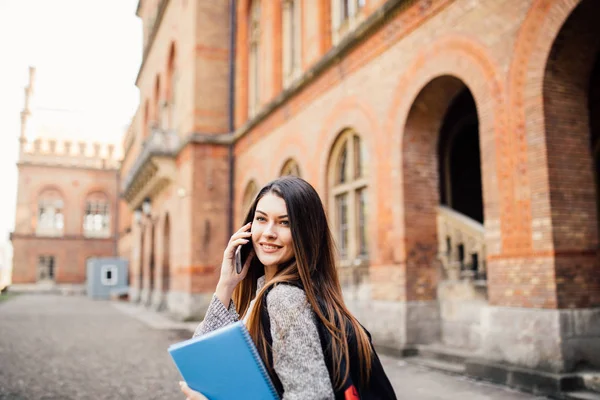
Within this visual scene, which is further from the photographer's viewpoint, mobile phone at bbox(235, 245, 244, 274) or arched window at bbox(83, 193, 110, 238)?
arched window at bbox(83, 193, 110, 238)

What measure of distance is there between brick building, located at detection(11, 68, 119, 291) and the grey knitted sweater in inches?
1801

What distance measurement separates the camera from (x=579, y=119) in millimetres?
6438

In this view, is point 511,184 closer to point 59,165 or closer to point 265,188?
point 265,188

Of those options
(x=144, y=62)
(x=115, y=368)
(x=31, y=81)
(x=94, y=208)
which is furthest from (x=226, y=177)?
(x=31, y=81)

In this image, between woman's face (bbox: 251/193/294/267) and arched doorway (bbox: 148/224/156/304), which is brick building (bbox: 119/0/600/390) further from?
arched doorway (bbox: 148/224/156/304)

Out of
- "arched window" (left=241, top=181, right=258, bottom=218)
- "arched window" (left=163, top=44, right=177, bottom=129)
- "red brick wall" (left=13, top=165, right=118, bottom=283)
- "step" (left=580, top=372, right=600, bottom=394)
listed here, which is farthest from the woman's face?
"red brick wall" (left=13, top=165, right=118, bottom=283)

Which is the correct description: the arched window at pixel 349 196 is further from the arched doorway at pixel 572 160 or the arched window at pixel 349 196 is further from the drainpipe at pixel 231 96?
the drainpipe at pixel 231 96

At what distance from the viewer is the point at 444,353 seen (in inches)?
310

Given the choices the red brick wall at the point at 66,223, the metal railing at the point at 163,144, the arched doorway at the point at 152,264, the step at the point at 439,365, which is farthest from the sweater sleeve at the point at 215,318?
the red brick wall at the point at 66,223

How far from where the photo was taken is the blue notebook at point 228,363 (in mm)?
1613

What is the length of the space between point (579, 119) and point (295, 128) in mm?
7591

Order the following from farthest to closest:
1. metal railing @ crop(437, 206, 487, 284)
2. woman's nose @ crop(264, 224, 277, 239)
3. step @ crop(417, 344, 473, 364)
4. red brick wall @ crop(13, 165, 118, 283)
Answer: red brick wall @ crop(13, 165, 118, 283)
metal railing @ crop(437, 206, 487, 284)
step @ crop(417, 344, 473, 364)
woman's nose @ crop(264, 224, 277, 239)

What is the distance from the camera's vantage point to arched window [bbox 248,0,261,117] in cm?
1673

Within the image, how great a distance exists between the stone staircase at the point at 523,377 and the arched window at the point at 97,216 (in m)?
43.3
